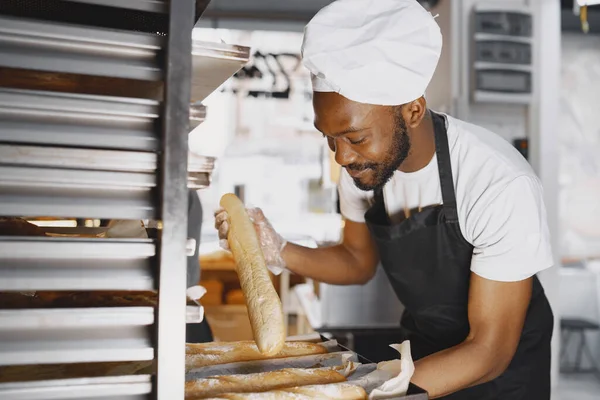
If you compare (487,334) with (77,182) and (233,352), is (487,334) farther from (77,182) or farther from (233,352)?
(77,182)

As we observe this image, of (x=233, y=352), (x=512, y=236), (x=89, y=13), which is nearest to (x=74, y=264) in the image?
(x=89, y=13)

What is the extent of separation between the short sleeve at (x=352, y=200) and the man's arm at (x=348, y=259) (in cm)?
3

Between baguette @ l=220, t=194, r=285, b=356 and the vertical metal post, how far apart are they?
27 cm

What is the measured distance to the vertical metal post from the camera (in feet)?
2.07

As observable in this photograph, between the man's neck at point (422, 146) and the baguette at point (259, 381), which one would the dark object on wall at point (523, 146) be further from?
the baguette at point (259, 381)

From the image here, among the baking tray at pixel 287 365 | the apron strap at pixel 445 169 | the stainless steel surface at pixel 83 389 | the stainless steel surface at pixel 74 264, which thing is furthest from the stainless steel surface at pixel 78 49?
the apron strap at pixel 445 169

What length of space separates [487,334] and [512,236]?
234 millimetres

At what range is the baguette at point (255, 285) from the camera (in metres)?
0.90

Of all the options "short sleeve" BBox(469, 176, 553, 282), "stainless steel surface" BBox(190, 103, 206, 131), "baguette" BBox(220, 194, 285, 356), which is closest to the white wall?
"short sleeve" BBox(469, 176, 553, 282)

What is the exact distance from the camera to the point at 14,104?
0.59 metres

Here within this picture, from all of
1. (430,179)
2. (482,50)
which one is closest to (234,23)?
(482,50)

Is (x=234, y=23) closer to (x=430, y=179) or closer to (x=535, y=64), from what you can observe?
(x=535, y=64)

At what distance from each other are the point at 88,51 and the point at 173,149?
0.47ft

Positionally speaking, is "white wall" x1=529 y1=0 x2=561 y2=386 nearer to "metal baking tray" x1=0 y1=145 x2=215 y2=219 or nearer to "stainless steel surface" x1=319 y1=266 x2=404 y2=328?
"stainless steel surface" x1=319 y1=266 x2=404 y2=328
